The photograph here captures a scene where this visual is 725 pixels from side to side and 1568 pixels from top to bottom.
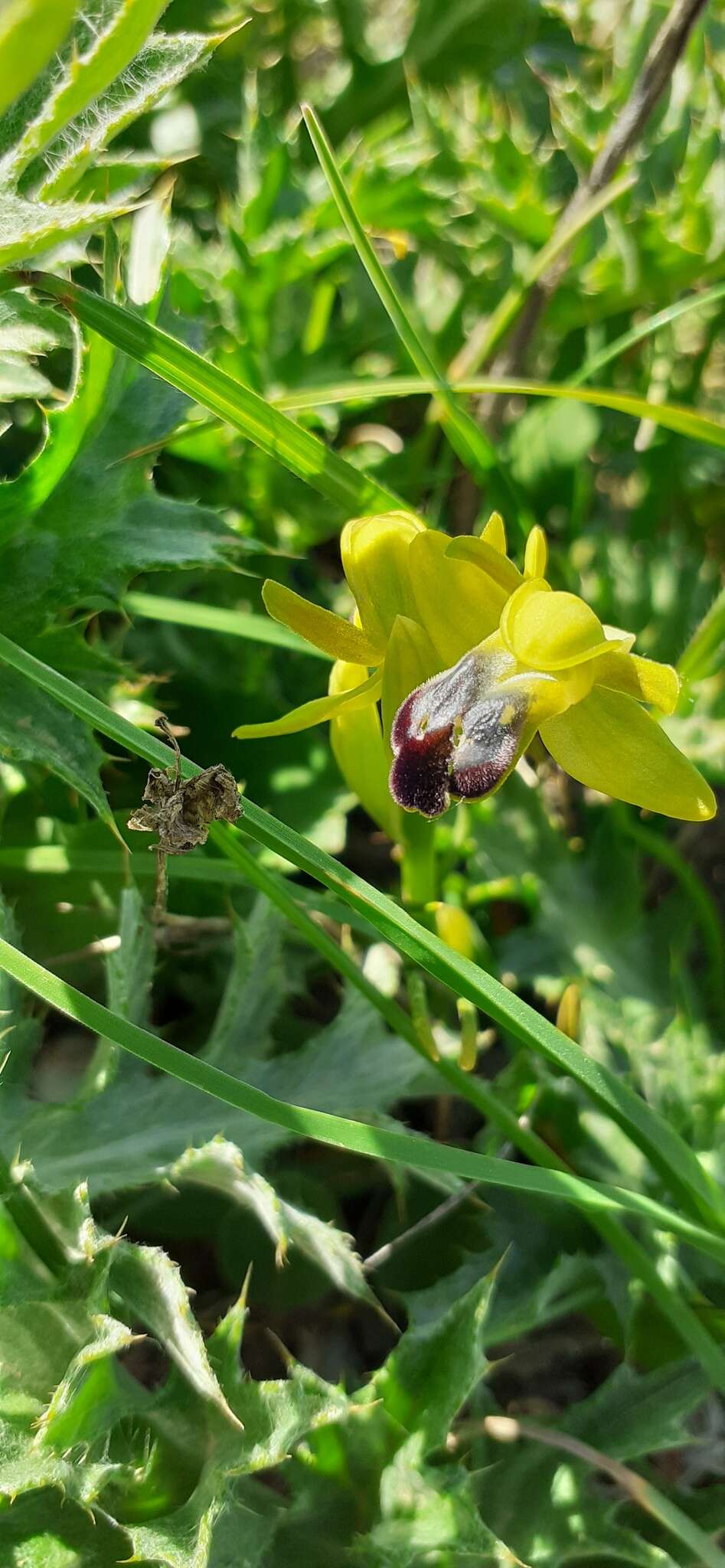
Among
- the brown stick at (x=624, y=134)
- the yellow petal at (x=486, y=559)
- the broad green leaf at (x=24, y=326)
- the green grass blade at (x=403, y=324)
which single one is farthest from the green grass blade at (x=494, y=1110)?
the brown stick at (x=624, y=134)

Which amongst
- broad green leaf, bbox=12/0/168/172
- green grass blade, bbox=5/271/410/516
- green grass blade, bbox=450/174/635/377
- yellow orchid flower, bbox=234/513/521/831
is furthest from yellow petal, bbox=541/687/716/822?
green grass blade, bbox=450/174/635/377

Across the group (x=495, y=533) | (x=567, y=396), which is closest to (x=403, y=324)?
(x=567, y=396)

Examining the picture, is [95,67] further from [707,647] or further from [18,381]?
[707,647]

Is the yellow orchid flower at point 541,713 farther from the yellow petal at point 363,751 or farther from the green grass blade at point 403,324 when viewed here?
the green grass blade at point 403,324

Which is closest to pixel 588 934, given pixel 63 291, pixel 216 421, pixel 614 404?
pixel 614 404

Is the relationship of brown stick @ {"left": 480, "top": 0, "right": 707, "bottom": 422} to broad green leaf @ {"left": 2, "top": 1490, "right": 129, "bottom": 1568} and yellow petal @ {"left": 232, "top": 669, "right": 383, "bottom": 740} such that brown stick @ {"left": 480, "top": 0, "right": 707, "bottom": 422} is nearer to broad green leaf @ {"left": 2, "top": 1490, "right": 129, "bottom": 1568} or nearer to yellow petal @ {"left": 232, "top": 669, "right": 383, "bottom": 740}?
yellow petal @ {"left": 232, "top": 669, "right": 383, "bottom": 740}
